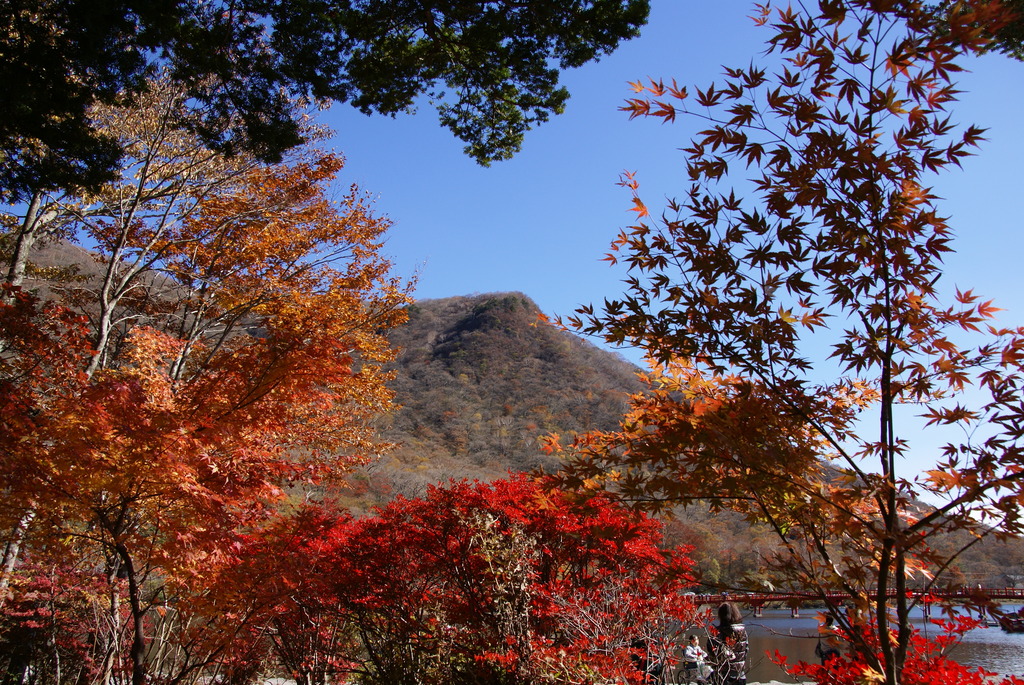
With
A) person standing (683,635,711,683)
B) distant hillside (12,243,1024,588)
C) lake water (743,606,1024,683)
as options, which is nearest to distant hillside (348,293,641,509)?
distant hillside (12,243,1024,588)

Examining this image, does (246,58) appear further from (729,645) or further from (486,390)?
(486,390)

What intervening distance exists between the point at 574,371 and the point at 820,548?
6820cm

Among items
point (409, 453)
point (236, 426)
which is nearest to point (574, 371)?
point (409, 453)

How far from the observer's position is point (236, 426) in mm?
4852

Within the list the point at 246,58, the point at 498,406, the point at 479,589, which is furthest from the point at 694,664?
the point at 498,406

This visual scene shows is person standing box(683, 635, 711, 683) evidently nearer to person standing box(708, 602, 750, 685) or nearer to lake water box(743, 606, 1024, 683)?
person standing box(708, 602, 750, 685)

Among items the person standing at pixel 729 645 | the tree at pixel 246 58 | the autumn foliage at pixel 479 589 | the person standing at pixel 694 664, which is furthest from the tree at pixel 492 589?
the tree at pixel 246 58

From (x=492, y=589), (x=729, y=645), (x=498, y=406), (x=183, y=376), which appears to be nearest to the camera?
(x=492, y=589)

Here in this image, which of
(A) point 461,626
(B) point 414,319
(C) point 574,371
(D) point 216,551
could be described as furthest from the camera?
(B) point 414,319

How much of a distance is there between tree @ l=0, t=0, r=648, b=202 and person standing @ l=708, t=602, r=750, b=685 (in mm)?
5234

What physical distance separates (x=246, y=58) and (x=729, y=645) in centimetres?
669

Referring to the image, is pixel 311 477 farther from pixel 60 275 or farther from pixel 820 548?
pixel 60 275

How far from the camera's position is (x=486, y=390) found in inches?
2516

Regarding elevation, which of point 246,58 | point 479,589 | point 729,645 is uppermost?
point 246,58
